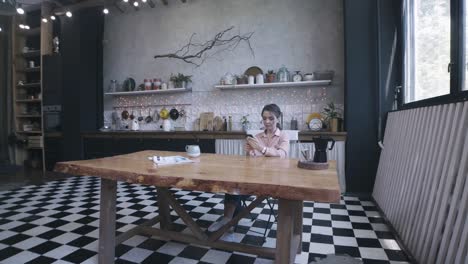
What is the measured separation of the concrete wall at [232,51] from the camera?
4574mm

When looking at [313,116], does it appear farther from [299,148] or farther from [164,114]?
[164,114]

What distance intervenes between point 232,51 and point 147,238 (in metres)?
3.80

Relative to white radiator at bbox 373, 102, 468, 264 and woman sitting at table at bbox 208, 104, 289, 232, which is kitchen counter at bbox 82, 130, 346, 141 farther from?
woman sitting at table at bbox 208, 104, 289, 232

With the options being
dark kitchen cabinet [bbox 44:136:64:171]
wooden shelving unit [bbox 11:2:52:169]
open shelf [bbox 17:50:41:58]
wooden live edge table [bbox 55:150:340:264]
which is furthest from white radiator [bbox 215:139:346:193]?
open shelf [bbox 17:50:41:58]

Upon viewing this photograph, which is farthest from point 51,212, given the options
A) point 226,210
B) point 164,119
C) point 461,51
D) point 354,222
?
point 461,51

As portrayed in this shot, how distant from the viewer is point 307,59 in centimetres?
466

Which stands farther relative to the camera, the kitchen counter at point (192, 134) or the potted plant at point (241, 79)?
the potted plant at point (241, 79)

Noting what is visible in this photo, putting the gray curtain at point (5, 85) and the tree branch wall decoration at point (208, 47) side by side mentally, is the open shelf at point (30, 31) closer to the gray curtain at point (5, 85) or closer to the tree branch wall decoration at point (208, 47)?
the gray curtain at point (5, 85)

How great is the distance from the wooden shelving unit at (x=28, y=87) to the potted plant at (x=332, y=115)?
241 inches

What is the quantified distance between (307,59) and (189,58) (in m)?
2.37

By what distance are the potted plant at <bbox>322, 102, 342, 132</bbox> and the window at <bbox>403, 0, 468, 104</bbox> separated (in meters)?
0.99

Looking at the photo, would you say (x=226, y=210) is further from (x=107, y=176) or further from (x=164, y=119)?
(x=164, y=119)

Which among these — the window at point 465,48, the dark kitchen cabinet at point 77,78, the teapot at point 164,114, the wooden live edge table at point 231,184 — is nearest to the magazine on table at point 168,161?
the wooden live edge table at point 231,184

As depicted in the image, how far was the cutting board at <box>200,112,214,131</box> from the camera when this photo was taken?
201 inches
